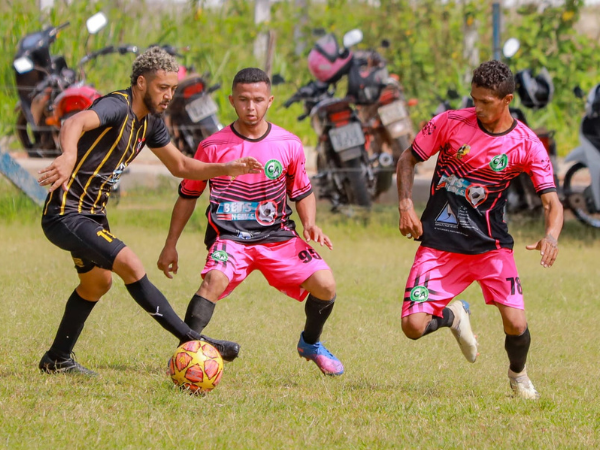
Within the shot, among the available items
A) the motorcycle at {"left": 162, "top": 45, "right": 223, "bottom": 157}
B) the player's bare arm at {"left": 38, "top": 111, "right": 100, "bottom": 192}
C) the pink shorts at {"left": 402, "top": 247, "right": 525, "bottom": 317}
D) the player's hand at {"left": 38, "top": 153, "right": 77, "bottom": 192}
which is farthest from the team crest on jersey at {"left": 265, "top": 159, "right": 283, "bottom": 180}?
the motorcycle at {"left": 162, "top": 45, "right": 223, "bottom": 157}

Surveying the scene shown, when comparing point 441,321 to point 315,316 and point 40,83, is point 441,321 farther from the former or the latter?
point 40,83

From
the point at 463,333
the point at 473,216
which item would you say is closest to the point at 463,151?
the point at 473,216

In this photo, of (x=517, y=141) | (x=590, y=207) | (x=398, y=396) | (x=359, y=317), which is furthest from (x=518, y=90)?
(x=398, y=396)

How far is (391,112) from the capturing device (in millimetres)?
11898

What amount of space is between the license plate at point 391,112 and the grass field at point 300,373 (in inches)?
95.7

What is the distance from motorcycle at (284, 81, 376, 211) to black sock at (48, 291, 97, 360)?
19.9 ft

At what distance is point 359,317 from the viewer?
7.50m

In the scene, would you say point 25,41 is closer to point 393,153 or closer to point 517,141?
point 393,153

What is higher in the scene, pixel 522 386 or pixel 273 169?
pixel 273 169

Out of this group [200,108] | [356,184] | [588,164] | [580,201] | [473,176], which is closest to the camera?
[473,176]

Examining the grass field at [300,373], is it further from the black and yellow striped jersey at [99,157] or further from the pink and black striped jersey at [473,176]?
the black and yellow striped jersey at [99,157]

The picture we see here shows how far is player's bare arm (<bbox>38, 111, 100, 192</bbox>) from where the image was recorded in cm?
461

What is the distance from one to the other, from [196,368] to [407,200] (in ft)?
5.03

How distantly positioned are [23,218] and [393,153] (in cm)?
465
